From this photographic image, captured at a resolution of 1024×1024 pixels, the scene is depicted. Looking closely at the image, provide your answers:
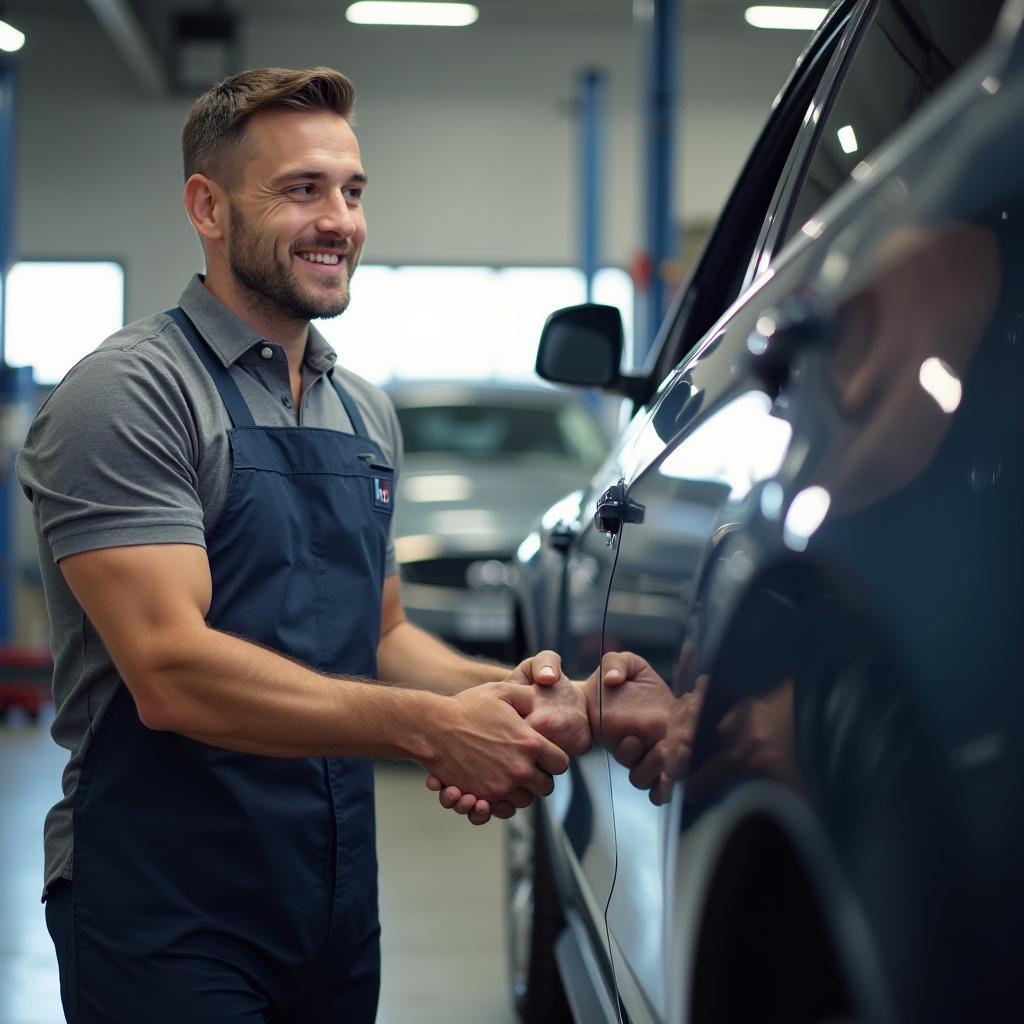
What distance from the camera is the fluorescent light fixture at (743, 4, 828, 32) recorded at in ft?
43.7

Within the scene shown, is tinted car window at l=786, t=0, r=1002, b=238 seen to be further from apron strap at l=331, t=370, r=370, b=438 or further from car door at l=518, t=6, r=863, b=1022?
apron strap at l=331, t=370, r=370, b=438

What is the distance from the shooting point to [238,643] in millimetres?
1620

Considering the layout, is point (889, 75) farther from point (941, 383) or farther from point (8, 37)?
point (8, 37)

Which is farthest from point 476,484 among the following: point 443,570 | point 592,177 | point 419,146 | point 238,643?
point 419,146

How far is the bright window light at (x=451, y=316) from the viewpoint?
1428 cm

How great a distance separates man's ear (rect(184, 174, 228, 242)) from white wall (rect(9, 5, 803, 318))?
12.2 metres

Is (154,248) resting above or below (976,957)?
above

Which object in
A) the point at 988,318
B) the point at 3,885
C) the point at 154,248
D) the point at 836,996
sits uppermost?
the point at 154,248

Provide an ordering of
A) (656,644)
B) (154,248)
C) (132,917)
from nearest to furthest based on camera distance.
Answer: (656,644) < (132,917) < (154,248)

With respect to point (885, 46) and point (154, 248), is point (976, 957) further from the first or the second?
point (154, 248)

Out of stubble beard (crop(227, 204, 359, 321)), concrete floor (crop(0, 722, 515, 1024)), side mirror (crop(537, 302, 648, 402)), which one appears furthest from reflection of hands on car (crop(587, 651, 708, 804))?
concrete floor (crop(0, 722, 515, 1024))

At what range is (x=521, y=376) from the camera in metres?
14.5

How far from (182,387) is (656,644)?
0.71 m

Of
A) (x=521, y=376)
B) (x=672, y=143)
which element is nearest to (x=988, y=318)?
(x=672, y=143)
